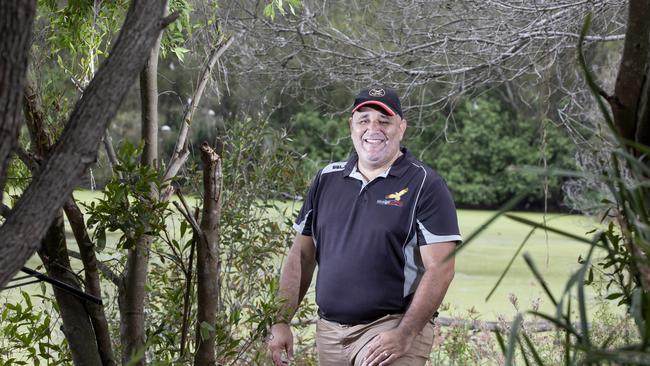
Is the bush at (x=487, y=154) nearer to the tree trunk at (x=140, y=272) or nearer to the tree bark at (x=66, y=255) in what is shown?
the tree trunk at (x=140, y=272)

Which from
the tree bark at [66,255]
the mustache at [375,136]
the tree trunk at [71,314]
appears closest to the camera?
the tree bark at [66,255]

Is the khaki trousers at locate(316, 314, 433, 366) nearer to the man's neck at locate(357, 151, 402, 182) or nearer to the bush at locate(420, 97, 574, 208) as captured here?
the man's neck at locate(357, 151, 402, 182)

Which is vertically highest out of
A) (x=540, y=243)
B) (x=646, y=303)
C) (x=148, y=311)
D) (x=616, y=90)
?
(x=616, y=90)

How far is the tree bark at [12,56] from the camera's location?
54.5 inches

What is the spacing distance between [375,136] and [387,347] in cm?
84

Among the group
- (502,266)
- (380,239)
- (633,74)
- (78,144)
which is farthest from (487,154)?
(78,144)

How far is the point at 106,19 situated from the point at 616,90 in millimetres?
2361

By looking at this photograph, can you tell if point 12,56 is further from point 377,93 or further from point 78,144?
point 377,93

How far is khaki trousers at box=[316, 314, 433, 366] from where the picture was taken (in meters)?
3.73

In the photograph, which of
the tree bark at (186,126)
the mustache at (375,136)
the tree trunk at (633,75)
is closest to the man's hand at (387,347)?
the mustache at (375,136)

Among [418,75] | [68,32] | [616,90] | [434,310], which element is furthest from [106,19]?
[418,75]

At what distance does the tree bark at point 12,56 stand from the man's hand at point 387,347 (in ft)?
7.75

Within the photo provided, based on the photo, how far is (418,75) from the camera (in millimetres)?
7977

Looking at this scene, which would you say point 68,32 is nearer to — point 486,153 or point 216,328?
point 216,328
